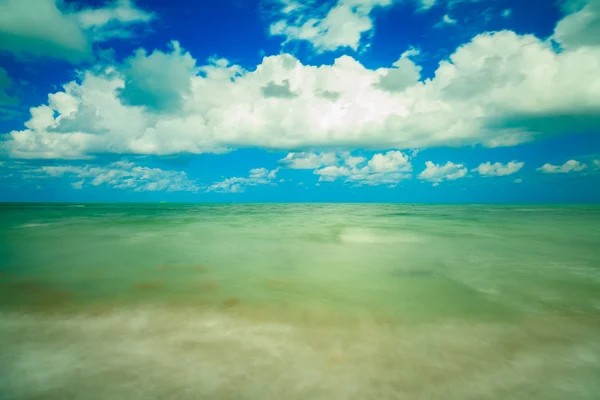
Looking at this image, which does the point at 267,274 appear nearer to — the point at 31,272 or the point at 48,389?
the point at 48,389

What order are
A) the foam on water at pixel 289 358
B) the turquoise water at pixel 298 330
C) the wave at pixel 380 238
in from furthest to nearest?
the wave at pixel 380 238
the turquoise water at pixel 298 330
the foam on water at pixel 289 358

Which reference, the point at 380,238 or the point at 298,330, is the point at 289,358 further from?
the point at 380,238

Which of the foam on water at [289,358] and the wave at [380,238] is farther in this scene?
the wave at [380,238]

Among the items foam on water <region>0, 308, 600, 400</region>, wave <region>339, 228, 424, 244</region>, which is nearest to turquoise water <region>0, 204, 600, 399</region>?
foam on water <region>0, 308, 600, 400</region>

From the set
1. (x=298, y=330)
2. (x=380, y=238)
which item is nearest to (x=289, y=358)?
(x=298, y=330)

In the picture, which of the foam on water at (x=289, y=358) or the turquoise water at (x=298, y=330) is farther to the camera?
the turquoise water at (x=298, y=330)

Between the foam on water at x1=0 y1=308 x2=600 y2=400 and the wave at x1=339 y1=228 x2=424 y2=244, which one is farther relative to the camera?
the wave at x1=339 y1=228 x2=424 y2=244

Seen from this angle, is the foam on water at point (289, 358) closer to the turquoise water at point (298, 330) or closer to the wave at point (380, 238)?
the turquoise water at point (298, 330)

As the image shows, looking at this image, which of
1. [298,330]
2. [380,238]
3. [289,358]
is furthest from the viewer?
[380,238]

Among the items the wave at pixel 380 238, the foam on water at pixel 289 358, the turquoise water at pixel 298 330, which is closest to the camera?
the foam on water at pixel 289 358

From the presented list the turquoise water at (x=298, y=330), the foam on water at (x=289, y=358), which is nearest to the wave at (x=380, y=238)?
the turquoise water at (x=298, y=330)

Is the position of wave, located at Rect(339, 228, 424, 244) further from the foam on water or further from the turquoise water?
the foam on water

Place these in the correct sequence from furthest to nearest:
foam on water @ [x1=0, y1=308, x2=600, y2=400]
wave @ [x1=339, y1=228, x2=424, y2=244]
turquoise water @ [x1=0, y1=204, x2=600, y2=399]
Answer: wave @ [x1=339, y1=228, x2=424, y2=244] < turquoise water @ [x1=0, y1=204, x2=600, y2=399] < foam on water @ [x1=0, y1=308, x2=600, y2=400]

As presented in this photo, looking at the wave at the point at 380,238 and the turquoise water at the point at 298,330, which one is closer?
the turquoise water at the point at 298,330
